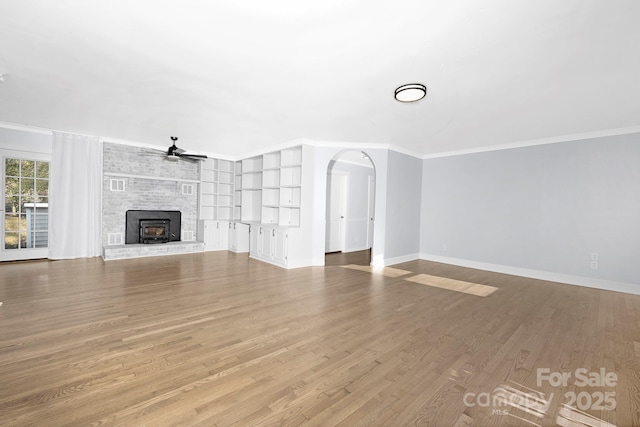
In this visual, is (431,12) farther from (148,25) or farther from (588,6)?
(148,25)

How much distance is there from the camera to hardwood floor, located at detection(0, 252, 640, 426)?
64.2 inches

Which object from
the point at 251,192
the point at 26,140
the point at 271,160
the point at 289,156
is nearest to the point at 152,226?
the point at 251,192

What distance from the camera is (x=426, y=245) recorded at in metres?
6.80

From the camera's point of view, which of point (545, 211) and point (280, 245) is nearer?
point (545, 211)

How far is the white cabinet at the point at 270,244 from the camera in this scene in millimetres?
5534

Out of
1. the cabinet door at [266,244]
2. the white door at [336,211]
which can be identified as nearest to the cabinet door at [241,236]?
the cabinet door at [266,244]

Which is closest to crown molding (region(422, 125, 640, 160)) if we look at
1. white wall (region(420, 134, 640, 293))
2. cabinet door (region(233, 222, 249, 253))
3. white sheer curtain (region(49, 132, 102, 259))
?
white wall (region(420, 134, 640, 293))

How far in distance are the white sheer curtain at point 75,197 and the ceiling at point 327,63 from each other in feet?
3.11

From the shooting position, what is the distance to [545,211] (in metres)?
5.16

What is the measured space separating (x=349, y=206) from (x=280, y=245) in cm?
302

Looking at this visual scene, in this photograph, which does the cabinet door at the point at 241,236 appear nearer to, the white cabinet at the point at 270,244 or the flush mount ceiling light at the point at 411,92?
the white cabinet at the point at 270,244

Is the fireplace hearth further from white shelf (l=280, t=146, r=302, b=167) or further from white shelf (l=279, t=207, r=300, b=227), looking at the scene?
white shelf (l=280, t=146, r=302, b=167)

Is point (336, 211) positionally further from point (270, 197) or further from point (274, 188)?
point (274, 188)

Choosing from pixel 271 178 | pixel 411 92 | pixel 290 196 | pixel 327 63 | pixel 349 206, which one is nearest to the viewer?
pixel 327 63
